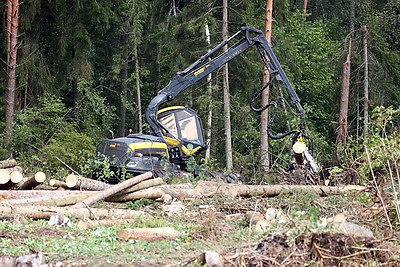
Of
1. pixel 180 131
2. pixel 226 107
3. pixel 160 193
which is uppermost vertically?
pixel 226 107

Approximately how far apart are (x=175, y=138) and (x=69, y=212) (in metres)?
7.72

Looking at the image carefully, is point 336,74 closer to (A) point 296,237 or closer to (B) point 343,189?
(B) point 343,189

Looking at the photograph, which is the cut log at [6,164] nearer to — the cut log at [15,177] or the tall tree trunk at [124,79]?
the cut log at [15,177]

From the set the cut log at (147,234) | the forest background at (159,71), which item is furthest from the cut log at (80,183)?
the forest background at (159,71)

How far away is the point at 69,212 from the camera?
392 inches

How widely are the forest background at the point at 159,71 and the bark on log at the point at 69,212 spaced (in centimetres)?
865

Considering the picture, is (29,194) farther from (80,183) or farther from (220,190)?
(220,190)

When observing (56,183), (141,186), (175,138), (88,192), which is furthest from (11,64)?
(141,186)

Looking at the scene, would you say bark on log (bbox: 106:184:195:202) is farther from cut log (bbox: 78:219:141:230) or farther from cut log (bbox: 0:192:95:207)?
cut log (bbox: 78:219:141:230)

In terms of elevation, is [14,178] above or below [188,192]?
above

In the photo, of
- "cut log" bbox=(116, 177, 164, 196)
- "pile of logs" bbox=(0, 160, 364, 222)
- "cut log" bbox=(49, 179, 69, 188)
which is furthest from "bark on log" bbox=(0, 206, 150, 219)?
"cut log" bbox=(49, 179, 69, 188)

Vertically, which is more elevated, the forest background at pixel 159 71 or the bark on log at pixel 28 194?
the forest background at pixel 159 71

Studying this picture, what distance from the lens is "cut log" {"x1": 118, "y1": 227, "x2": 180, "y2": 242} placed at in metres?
8.59

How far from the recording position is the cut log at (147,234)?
859cm
